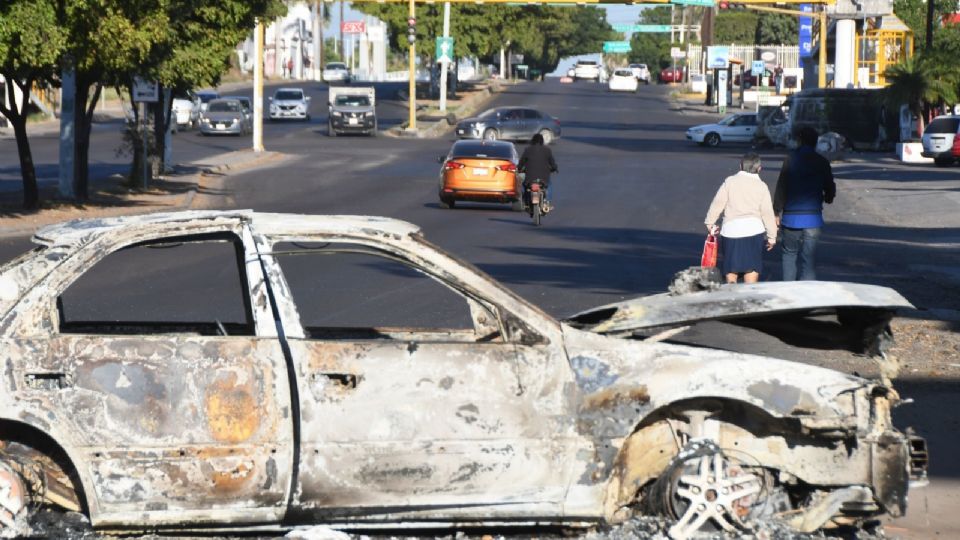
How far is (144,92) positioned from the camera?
111 feet

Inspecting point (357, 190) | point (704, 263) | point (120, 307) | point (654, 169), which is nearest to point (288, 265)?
point (120, 307)

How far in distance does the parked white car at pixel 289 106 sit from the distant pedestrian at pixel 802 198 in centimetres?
5998

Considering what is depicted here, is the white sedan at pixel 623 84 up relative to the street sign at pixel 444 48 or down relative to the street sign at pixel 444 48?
down

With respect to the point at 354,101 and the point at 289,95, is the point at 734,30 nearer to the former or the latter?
the point at 289,95

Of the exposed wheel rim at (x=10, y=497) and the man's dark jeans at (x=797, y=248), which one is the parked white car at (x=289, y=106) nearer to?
the man's dark jeans at (x=797, y=248)

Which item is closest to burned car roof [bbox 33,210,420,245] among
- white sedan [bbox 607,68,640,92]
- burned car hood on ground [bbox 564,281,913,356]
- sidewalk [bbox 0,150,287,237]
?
burned car hood on ground [bbox 564,281,913,356]

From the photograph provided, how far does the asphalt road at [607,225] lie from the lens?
36.0ft

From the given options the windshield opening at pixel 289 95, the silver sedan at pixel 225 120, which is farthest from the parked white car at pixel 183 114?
the windshield opening at pixel 289 95

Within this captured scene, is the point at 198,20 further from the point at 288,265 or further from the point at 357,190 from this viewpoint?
the point at 288,265

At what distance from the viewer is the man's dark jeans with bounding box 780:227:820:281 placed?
14398 mm

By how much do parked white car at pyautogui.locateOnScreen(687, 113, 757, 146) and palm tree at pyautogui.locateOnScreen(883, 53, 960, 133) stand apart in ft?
20.7

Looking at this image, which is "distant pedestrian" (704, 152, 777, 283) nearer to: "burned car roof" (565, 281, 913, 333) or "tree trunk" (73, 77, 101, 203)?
"burned car roof" (565, 281, 913, 333)

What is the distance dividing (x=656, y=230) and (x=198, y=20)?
425 inches

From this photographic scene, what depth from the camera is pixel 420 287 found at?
16984 millimetres
